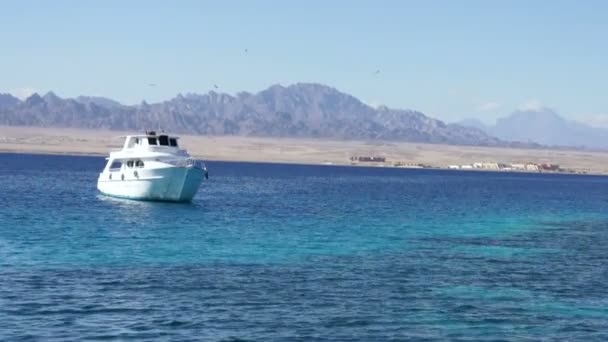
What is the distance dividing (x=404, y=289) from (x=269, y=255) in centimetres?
1168

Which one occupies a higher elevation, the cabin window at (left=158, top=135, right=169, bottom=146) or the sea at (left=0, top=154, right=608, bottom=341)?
the cabin window at (left=158, top=135, right=169, bottom=146)

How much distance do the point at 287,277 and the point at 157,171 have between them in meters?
42.4

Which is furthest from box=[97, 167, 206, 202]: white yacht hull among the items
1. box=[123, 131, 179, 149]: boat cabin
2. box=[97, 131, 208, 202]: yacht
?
box=[123, 131, 179, 149]: boat cabin

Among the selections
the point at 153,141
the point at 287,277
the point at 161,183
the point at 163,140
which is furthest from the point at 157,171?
the point at 287,277

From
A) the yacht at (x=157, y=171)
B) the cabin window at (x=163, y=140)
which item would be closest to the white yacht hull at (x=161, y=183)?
the yacht at (x=157, y=171)

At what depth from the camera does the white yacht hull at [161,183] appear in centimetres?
8394

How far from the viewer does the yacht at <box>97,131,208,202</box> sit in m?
83.6

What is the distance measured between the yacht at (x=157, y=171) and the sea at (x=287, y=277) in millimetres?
Answer: 3172

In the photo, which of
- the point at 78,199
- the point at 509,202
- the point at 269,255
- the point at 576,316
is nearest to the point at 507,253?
the point at 269,255

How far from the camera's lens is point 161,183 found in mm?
83938

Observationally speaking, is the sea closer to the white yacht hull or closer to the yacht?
the white yacht hull

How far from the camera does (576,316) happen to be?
121 ft

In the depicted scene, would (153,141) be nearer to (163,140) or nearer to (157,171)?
(163,140)

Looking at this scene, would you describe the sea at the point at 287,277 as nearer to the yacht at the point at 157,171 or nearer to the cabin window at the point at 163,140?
the yacht at the point at 157,171
